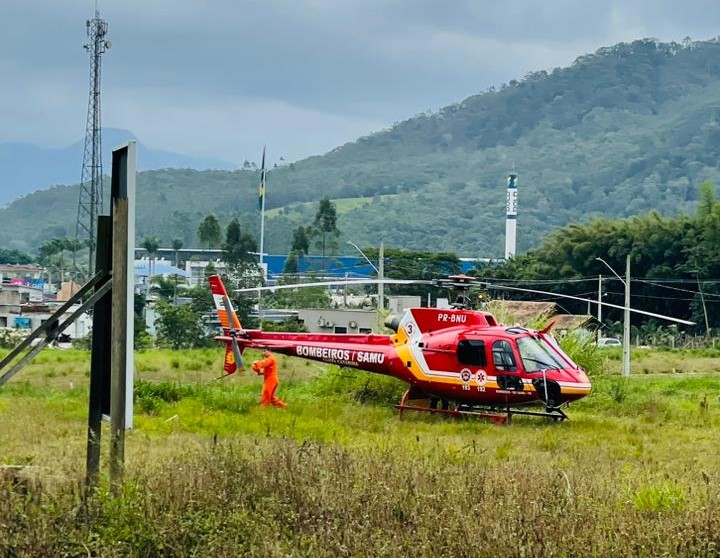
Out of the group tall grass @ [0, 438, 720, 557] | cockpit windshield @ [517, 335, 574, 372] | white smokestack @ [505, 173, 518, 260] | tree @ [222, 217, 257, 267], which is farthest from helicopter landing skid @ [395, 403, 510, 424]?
white smokestack @ [505, 173, 518, 260]

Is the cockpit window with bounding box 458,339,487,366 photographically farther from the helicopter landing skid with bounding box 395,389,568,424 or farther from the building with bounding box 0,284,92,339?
the building with bounding box 0,284,92,339

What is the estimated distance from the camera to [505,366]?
15914 millimetres

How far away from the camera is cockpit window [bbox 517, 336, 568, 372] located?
15.9 m

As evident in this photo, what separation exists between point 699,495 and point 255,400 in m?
10.1

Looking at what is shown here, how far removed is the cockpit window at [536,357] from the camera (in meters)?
15.9

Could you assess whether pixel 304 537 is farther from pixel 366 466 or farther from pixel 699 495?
pixel 699 495

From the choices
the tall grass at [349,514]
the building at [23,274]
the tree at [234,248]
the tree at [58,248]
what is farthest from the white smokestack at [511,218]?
the tall grass at [349,514]

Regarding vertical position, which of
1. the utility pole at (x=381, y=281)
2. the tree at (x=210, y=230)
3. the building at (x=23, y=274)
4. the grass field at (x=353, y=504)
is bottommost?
the building at (x=23, y=274)

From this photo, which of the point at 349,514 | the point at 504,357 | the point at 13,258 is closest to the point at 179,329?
the point at 504,357

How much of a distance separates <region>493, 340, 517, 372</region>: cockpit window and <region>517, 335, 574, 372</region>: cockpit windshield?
0.50ft

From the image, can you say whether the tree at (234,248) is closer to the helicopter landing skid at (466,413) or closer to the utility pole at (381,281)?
the utility pole at (381,281)

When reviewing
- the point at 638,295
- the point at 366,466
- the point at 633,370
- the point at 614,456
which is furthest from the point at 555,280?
the point at 366,466

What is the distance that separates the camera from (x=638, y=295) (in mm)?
66812

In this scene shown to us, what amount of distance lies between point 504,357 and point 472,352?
0.51 m
